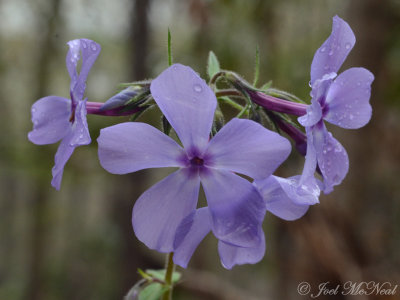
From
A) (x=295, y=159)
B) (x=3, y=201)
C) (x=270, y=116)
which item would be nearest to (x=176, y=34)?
(x=295, y=159)

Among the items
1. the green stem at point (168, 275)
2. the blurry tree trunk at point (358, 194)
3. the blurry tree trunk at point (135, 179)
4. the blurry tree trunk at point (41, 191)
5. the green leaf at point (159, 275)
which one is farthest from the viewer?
the blurry tree trunk at point (41, 191)

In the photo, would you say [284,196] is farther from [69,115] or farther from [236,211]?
[69,115]

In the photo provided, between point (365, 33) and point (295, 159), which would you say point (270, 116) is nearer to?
point (365, 33)

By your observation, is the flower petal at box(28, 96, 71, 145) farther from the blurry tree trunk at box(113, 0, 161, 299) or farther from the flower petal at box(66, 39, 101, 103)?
the blurry tree trunk at box(113, 0, 161, 299)

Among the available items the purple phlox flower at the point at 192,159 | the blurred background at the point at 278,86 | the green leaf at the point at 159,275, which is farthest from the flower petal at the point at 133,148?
the blurred background at the point at 278,86

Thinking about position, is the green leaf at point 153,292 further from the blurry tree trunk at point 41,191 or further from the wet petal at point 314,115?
the blurry tree trunk at point 41,191
